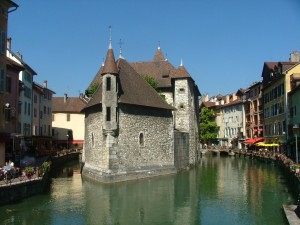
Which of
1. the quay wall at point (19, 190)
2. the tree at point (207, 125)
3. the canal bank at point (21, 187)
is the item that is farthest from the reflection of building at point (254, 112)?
the quay wall at point (19, 190)

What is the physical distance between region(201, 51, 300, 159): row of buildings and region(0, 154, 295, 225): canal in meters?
12.1

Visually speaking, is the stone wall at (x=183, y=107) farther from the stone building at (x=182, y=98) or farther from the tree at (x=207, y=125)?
the tree at (x=207, y=125)

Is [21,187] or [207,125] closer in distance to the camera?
[21,187]

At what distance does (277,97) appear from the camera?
5294 centimetres

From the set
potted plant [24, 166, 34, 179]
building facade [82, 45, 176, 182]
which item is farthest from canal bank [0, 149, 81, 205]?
building facade [82, 45, 176, 182]

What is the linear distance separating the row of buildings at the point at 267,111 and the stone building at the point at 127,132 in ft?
39.7

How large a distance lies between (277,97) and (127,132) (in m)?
28.3

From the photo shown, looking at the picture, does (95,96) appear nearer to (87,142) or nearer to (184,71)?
(87,142)

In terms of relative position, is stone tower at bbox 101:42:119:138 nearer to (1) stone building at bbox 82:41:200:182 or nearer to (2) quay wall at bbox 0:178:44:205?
(1) stone building at bbox 82:41:200:182

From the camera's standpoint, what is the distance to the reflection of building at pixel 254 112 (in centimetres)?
6562

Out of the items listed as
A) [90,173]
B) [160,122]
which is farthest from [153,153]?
[90,173]

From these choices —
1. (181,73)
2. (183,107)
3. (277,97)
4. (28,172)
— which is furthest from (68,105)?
(28,172)

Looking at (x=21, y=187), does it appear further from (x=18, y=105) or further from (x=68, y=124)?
(x=68, y=124)

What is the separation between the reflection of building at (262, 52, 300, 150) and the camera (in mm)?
48500
